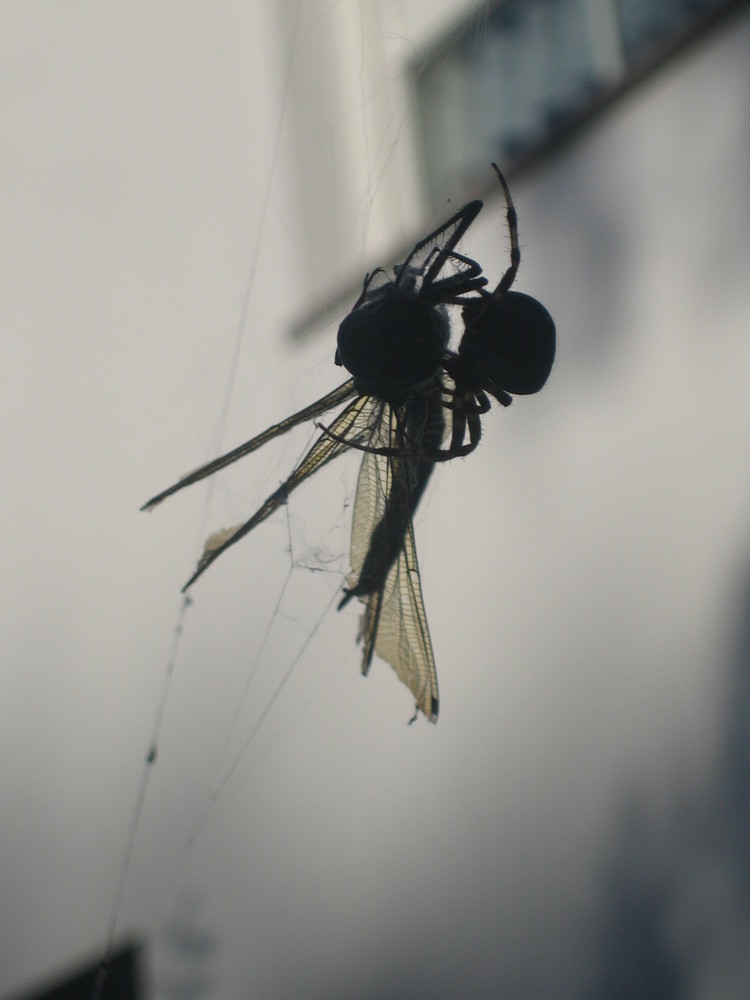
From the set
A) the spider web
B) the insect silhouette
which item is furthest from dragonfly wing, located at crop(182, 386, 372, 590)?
the spider web

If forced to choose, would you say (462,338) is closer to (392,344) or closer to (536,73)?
(392,344)

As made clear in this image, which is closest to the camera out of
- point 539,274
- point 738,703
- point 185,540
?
point 738,703

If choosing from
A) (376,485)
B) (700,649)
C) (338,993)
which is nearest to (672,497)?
(700,649)

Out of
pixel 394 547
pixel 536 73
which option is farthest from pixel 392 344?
pixel 536 73

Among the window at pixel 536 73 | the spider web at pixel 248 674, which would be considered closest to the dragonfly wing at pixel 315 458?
the spider web at pixel 248 674

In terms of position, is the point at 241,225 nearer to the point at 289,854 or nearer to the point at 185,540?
the point at 185,540

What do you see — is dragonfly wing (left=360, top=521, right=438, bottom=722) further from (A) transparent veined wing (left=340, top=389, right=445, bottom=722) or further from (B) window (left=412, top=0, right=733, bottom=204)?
(B) window (left=412, top=0, right=733, bottom=204)

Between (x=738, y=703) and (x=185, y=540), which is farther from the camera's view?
(x=185, y=540)

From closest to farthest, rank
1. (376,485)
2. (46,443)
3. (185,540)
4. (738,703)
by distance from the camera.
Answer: (376,485), (738,703), (185,540), (46,443)

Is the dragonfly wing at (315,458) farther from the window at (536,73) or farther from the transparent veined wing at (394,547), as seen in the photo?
the window at (536,73)
